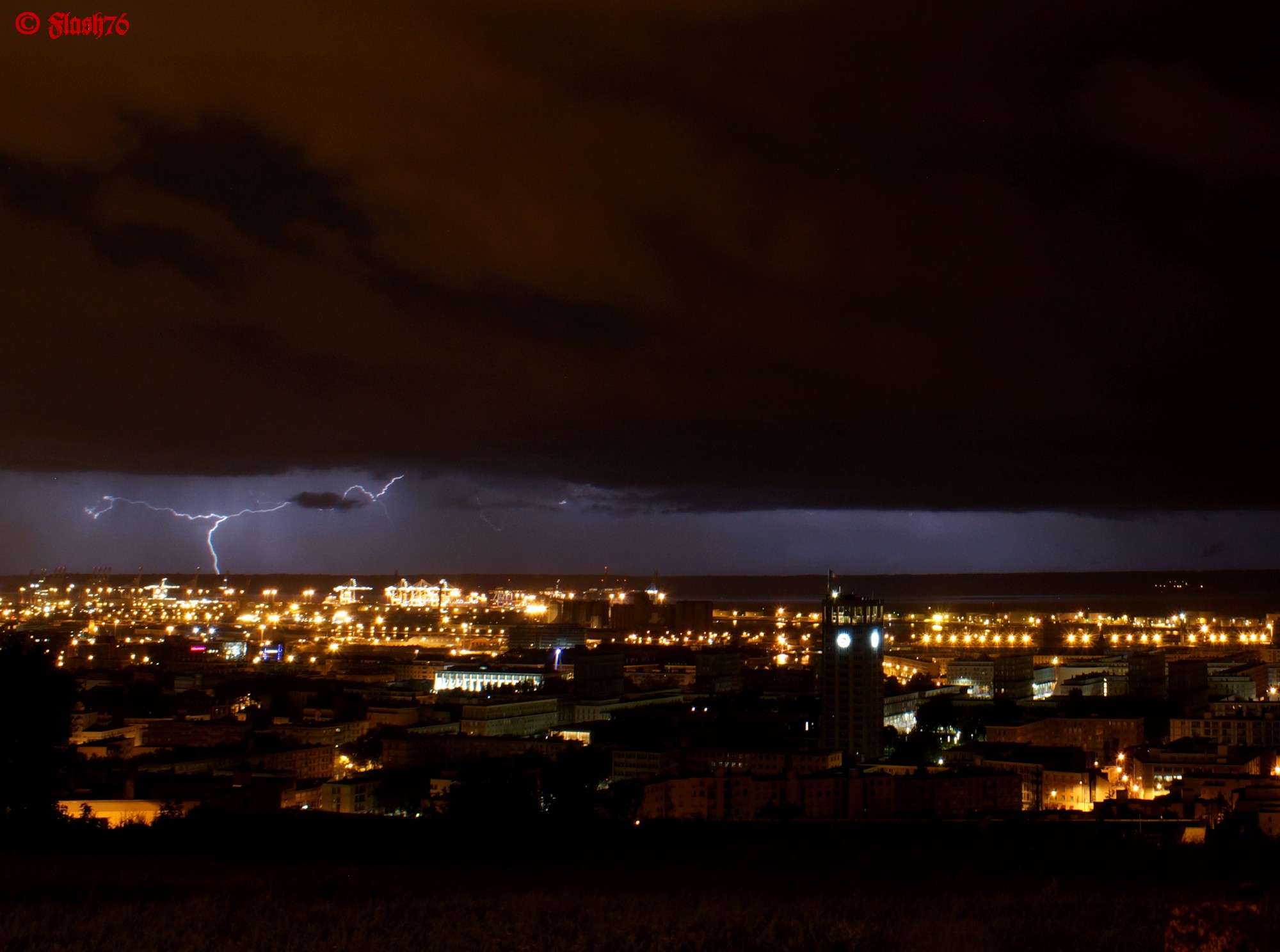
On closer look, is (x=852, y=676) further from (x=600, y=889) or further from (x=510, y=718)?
(x=600, y=889)

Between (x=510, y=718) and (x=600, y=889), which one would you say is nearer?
(x=600, y=889)

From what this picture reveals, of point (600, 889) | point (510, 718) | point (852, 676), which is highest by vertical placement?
point (600, 889)

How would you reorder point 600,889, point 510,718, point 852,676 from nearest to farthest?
point 600,889 → point 852,676 → point 510,718

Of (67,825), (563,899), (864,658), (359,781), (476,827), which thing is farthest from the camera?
(864,658)

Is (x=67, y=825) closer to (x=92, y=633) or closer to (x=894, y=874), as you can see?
(x=894, y=874)

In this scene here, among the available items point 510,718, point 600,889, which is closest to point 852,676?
point 510,718

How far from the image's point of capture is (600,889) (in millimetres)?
10734

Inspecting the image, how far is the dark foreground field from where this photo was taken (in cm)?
736

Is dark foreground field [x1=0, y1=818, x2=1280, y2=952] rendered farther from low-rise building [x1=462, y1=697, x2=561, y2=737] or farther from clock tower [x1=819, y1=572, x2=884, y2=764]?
low-rise building [x1=462, y1=697, x2=561, y2=737]

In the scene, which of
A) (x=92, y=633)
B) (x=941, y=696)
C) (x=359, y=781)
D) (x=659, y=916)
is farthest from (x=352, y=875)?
(x=92, y=633)

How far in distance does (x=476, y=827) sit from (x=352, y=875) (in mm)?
5828

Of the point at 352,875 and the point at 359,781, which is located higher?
the point at 352,875

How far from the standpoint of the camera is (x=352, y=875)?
11.0m

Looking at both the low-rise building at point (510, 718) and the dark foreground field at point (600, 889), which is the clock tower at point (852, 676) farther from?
the dark foreground field at point (600, 889)
